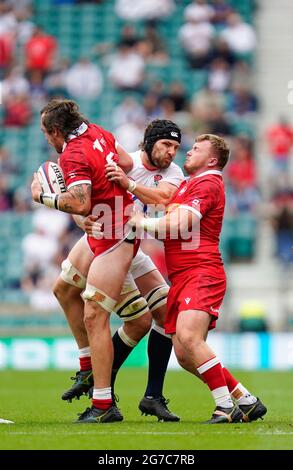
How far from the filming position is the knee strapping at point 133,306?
9.64 m

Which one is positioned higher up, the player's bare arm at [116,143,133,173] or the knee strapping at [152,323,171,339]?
the player's bare arm at [116,143,133,173]

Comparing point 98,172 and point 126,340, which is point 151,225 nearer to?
point 98,172

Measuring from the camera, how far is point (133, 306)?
9.67 m

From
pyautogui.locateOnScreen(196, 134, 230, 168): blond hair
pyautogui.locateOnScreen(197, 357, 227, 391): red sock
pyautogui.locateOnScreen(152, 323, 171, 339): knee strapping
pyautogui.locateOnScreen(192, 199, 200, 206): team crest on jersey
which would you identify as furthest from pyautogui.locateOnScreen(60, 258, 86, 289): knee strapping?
pyautogui.locateOnScreen(196, 134, 230, 168): blond hair

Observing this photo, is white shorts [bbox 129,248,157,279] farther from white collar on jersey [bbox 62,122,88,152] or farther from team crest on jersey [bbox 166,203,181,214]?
white collar on jersey [bbox 62,122,88,152]

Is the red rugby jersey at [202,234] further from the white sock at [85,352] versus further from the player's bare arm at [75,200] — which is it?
the white sock at [85,352]

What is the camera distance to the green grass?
25.3 ft

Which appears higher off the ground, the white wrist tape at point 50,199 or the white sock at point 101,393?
the white wrist tape at point 50,199

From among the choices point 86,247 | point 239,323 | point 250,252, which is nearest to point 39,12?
point 250,252

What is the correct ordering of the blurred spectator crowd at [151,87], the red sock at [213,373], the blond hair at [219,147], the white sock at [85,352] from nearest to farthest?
1. the red sock at [213,373]
2. the blond hair at [219,147]
3. the white sock at [85,352]
4. the blurred spectator crowd at [151,87]

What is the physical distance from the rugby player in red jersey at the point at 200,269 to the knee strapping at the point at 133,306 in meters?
0.49

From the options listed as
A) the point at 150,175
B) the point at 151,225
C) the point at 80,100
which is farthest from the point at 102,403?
the point at 80,100

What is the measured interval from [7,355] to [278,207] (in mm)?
5183

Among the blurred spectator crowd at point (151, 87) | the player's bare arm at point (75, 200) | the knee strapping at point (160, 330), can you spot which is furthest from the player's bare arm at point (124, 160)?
the blurred spectator crowd at point (151, 87)
